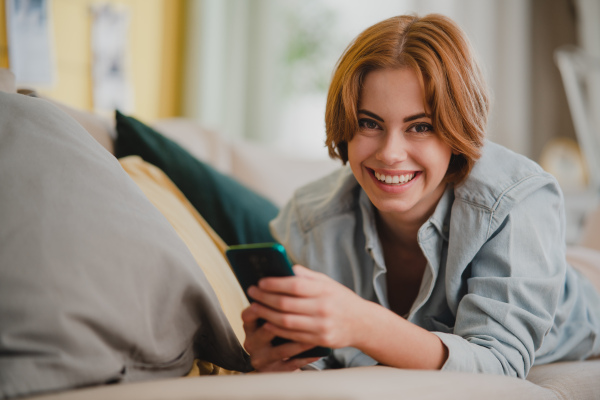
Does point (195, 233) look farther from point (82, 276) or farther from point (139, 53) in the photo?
point (139, 53)

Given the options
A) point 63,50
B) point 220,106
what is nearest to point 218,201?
point 63,50

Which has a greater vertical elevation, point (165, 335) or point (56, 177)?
point (56, 177)

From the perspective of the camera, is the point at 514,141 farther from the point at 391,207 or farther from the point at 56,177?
the point at 56,177

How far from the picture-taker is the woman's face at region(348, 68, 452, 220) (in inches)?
34.4

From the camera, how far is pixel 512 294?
837 millimetres

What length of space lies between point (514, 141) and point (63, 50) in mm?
2293

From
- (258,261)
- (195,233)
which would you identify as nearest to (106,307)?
(258,261)

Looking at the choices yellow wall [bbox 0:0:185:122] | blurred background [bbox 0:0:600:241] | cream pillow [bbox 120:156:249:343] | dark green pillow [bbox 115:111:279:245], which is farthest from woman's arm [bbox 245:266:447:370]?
yellow wall [bbox 0:0:185:122]

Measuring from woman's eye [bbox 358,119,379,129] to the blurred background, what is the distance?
3.91 ft

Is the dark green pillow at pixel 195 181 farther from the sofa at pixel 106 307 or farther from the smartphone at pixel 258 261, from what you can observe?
the smartphone at pixel 258 261

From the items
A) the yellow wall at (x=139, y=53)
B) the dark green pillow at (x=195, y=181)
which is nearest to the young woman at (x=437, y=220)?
the dark green pillow at (x=195, y=181)

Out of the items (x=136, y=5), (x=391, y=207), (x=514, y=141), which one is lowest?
(x=514, y=141)

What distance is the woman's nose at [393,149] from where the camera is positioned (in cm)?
87

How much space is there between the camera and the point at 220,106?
142 inches
